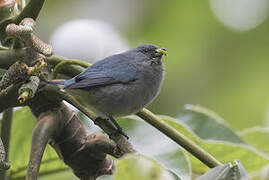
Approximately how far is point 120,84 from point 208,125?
0.65 meters

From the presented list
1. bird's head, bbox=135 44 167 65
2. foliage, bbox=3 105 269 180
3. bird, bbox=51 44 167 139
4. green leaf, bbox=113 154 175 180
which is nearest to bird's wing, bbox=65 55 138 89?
bird, bbox=51 44 167 139

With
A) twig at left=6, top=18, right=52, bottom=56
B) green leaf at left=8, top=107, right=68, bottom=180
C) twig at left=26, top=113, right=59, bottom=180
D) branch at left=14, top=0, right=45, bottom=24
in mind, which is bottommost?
green leaf at left=8, top=107, right=68, bottom=180

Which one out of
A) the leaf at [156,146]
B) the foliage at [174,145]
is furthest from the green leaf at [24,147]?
the leaf at [156,146]

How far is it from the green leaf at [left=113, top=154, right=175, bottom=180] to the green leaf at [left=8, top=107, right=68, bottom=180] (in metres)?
1.28

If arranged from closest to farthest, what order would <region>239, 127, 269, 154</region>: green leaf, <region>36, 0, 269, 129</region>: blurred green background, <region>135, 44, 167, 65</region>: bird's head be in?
<region>239, 127, 269, 154</region>: green leaf → <region>135, 44, 167, 65</region>: bird's head → <region>36, 0, 269, 129</region>: blurred green background

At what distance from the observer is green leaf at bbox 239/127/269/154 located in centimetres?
246

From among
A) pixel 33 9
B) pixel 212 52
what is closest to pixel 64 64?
pixel 33 9

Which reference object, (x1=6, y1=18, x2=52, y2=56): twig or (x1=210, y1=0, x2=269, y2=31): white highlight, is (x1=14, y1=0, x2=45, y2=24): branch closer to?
(x1=6, y1=18, x2=52, y2=56): twig

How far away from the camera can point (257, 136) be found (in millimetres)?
2488

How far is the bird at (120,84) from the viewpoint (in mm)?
2570

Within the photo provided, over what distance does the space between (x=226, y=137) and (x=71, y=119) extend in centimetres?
82

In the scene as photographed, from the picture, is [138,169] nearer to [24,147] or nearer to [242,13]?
[24,147]

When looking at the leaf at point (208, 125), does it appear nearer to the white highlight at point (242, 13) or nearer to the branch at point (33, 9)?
the branch at point (33, 9)

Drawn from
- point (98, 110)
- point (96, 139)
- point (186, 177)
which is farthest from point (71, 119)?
point (98, 110)
